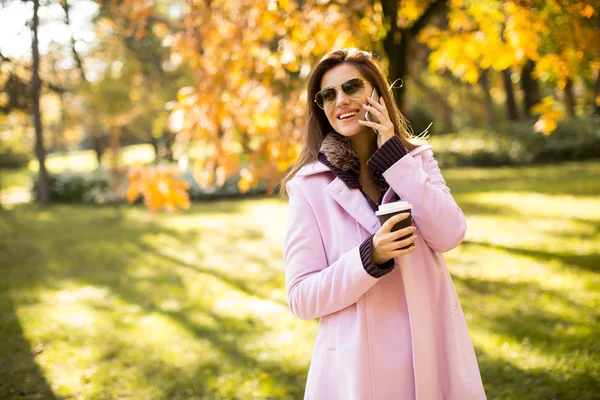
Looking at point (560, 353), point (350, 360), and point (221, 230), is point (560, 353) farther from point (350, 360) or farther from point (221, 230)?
point (221, 230)

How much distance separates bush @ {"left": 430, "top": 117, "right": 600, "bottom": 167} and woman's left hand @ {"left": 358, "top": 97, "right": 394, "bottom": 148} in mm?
17270

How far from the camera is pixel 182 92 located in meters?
5.31

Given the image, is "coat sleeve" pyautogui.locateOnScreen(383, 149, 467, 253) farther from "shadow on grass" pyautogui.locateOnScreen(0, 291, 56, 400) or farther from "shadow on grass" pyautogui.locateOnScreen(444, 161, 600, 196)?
"shadow on grass" pyautogui.locateOnScreen(444, 161, 600, 196)

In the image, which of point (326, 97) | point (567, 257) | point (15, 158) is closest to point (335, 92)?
point (326, 97)

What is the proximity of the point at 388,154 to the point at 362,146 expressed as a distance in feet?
1.10

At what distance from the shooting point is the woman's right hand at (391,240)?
5.48 ft

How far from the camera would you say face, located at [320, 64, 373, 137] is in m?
2.06

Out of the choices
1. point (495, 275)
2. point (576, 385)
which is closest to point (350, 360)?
point (576, 385)

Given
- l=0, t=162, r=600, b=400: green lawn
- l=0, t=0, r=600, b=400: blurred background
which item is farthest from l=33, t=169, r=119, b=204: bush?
l=0, t=0, r=600, b=400: blurred background

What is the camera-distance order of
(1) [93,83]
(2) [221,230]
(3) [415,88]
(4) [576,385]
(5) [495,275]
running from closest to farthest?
1. (4) [576,385]
2. (5) [495,275]
3. (2) [221,230]
4. (1) [93,83]
5. (3) [415,88]

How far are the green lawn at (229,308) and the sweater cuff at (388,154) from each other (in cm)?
291

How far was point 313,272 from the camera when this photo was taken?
76.6 inches

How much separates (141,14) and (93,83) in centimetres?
946

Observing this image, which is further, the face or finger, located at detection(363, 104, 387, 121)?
the face
